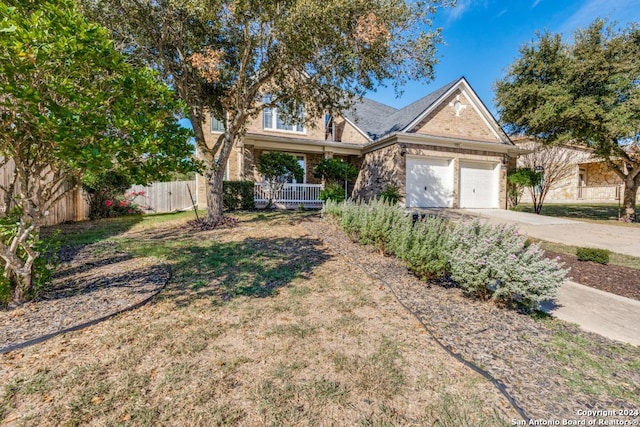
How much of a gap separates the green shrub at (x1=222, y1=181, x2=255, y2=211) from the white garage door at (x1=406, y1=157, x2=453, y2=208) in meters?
6.90

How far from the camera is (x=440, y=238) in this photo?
4465 millimetres

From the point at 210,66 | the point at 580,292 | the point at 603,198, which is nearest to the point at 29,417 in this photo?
the point at 580,292

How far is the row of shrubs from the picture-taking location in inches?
133

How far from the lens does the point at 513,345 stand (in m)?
2.75

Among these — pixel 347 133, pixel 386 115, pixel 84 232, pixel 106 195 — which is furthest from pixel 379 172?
pixel 106 195

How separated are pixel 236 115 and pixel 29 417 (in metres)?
8.02

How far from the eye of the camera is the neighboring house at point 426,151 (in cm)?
1264

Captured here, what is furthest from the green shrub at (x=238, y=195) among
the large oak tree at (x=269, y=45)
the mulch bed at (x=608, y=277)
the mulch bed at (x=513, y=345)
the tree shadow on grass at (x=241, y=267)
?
the mulch bed at (x=608, y=277)

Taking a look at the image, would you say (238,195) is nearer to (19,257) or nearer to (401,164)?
(401,164)

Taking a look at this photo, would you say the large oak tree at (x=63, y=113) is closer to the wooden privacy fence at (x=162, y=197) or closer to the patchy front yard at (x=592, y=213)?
the wooden privacy fence at (x=162, y=197)

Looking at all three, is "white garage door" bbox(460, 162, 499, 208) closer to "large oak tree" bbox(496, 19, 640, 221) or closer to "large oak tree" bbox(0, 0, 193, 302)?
"large oak tree" bbox(496, 19, 640, 221)

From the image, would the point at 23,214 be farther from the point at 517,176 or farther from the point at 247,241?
the point at 517,176

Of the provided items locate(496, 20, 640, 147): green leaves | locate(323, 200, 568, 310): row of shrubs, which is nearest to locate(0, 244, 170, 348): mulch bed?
locate(323, 200, 568, 310): row of shrubs

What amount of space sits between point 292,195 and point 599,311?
11419 mm
